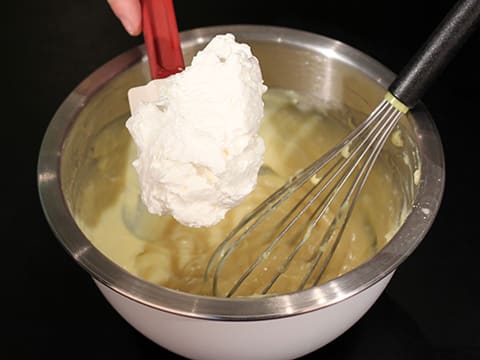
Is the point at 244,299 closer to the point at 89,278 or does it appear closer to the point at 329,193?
the point at 329,193

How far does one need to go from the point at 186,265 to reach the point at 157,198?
0.20 m

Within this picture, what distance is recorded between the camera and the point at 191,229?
0.92 m

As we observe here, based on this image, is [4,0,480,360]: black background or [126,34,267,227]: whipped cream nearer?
[126,34,267,227]: whipped cream

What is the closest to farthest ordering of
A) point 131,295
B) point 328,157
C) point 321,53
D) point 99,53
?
point 131,295, point 328,157, point 321,53, point 99,53

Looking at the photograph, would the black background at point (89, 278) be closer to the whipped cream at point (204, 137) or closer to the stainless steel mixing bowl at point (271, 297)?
the stainless steel mixing bowl at point (271, 297)

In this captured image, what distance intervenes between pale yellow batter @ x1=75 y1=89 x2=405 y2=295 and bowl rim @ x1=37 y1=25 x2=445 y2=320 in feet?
0.29

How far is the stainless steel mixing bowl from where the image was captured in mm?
638

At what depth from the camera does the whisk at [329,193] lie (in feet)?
2.38

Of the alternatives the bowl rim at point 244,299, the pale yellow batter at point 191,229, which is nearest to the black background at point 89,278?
the pale yellow batter at point 191,229

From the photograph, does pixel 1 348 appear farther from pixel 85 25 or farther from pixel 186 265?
pixel 85 25

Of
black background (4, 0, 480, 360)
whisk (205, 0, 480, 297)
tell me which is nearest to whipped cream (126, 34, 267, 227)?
whisk (205, 0, 480, 297)

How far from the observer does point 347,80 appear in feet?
3.00

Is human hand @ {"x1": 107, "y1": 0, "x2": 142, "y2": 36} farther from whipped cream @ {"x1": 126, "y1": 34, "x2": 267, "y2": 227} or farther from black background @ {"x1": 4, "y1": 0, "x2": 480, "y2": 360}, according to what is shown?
black background @ {"x1": 4, "y1": 0, "x2": 480, "y2": 360}

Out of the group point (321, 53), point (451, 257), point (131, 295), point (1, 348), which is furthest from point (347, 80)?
point (1, 348)
